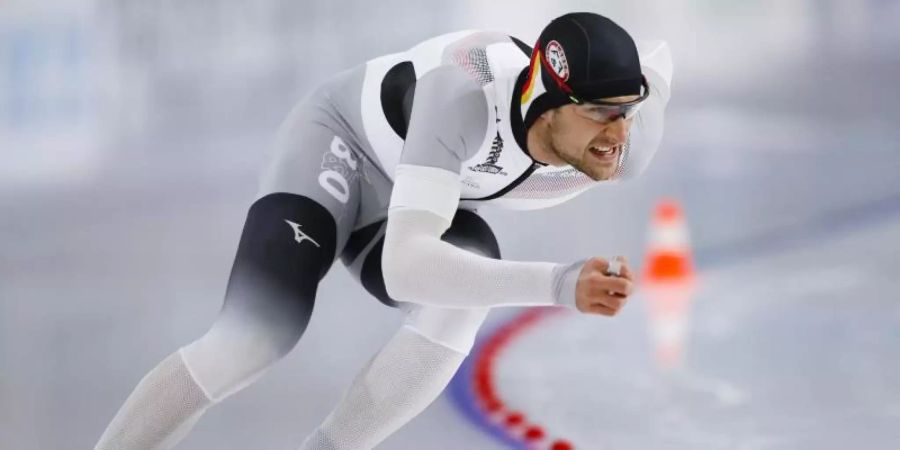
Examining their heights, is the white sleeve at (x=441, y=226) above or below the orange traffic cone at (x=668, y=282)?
above

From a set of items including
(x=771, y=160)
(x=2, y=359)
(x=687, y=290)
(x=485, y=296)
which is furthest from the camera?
(x=771, y=160)

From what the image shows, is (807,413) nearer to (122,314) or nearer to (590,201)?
(590,201)

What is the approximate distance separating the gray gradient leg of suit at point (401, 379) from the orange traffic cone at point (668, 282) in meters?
1.05

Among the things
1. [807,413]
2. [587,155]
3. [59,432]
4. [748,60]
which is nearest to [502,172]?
[587,155]

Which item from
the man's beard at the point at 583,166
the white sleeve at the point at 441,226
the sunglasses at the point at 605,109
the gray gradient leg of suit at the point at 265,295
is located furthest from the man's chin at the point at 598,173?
the gray gradient leg of suit at the point at 265,295

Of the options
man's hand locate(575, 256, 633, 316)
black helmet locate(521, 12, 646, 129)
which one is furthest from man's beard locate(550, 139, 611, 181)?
man's hand locate(575, 256, 633, 316)

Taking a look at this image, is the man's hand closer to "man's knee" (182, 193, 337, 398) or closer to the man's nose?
the man's nose

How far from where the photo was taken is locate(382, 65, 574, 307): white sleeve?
235 cm

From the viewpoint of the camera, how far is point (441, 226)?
2504 millimetres

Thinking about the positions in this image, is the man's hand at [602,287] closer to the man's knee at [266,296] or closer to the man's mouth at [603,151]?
the man's mouth at [603,151]

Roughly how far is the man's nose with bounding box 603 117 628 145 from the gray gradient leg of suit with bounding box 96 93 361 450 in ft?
2.19

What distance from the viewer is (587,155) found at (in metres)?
2.51

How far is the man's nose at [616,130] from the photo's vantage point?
2.46m

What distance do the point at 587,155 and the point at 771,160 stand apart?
2.75 meters
